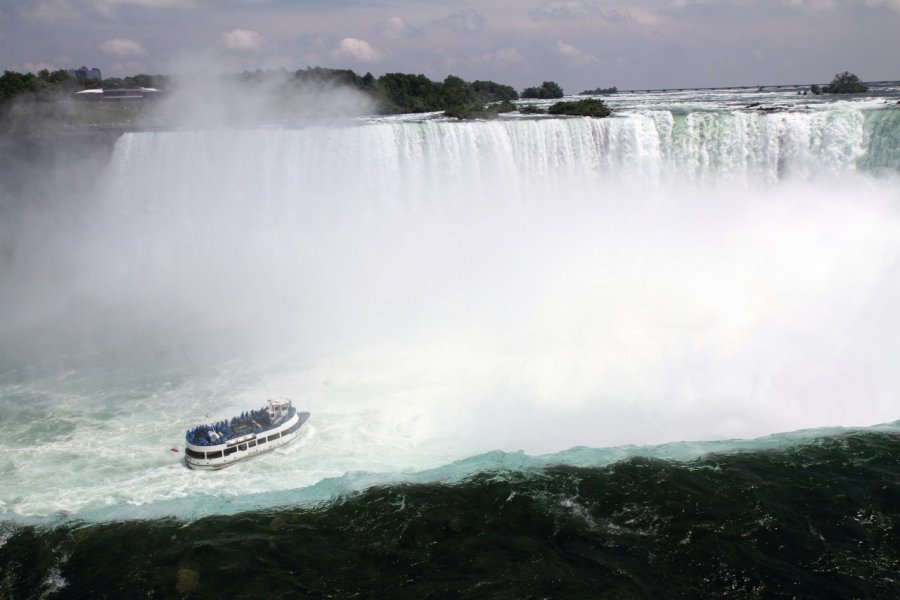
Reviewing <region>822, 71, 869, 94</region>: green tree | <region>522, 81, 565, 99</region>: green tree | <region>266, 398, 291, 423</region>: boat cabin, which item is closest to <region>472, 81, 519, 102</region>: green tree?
<region>522, 81, 565, 99</region>: green tree

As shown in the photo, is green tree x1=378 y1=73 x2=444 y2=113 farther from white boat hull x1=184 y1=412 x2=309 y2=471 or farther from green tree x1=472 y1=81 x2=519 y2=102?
white boat hull x1=184 y1=412 x2=309 y2=471

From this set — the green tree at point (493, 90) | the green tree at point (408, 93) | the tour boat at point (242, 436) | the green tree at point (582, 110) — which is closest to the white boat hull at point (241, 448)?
the tour boat at point (242, 436)

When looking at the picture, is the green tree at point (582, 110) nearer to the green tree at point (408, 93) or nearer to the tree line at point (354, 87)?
the tree line at point (354, 87)

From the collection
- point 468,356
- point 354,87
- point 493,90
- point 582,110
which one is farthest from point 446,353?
point 493,90

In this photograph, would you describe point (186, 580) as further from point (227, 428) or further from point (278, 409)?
point (278, 409)

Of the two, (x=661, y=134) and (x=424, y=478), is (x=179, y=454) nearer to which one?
(x=424, y=478)

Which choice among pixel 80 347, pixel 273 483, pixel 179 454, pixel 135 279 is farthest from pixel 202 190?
pixel 273 483
